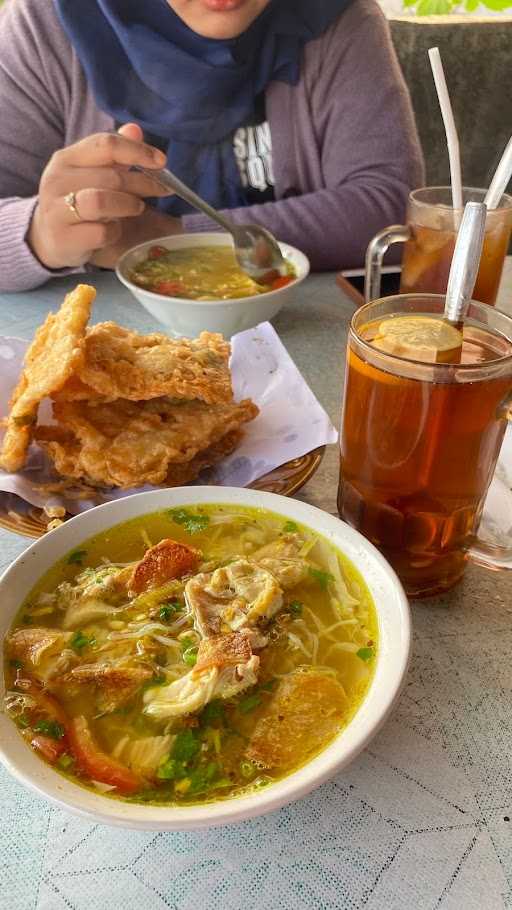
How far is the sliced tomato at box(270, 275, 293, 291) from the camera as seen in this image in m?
1.97

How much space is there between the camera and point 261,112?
122 inches

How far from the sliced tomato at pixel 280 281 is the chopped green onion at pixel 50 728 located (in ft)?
4.69

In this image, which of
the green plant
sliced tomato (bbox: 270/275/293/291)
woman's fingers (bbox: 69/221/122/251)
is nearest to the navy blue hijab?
woman's fingers (bbox: 69/221/122/251)

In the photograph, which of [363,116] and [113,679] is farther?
[363,116]

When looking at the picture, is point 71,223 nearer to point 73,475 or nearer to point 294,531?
point 73,475

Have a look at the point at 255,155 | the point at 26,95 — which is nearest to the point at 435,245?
the point at 255,155

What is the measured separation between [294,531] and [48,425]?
0.65 m

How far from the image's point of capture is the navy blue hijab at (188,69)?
9.30ft

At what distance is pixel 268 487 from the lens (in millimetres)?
1273

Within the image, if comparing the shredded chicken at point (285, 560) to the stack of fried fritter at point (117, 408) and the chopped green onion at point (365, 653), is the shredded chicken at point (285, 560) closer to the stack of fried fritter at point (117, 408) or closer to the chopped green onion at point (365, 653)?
the chopped green onion at point (365, 653)

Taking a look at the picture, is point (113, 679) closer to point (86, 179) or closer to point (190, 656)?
point (190, 656)

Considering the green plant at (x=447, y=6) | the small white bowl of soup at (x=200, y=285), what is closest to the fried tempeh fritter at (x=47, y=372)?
the small white bowl of soup at (x=200, y=285)

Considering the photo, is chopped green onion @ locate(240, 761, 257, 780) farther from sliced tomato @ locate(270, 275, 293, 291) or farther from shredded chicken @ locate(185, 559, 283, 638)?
sliced tomato @ locate(270, 275, 293, 291)

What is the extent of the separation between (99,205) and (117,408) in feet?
3.66
